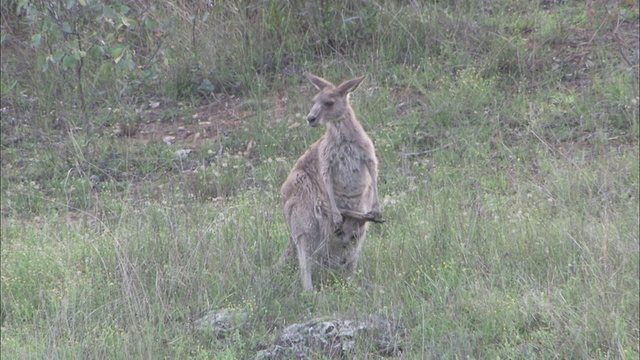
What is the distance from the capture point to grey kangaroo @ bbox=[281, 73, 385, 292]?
22.2ft

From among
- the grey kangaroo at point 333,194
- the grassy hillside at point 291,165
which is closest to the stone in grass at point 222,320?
the grassy hillside at point 291,165

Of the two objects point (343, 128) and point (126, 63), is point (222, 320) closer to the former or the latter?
point (343, 128)

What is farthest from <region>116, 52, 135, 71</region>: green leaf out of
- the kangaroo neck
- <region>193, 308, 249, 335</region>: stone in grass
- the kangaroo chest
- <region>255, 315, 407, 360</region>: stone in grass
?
<region>255, 315, 407, 360</region>: stone in grass

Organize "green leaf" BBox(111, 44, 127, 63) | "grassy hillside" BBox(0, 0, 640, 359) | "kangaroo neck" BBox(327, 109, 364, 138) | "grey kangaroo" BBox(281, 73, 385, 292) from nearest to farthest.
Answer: "grassy hillside" BBox(0, 0, 640, 359)
"grey kangaroo" BBox(281, 73, 385, 292)
"kangaroo neck" BBox(327, 109, 364, 138)
"green leaf" BBox(111, 44, 127, 63)

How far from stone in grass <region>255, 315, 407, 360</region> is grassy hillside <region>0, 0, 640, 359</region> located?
109 millimetres

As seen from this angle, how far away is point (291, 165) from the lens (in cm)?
924

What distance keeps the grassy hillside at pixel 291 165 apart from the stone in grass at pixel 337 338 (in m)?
0.11

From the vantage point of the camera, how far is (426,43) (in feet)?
35.9

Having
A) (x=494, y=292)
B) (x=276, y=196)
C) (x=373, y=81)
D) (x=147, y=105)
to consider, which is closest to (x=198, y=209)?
(x=276, y=196)

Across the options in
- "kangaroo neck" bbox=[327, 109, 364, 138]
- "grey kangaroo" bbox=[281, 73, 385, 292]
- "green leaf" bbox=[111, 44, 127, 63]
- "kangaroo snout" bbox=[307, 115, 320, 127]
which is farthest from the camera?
"green leaf" bbox=[111, 44, 127, 63]

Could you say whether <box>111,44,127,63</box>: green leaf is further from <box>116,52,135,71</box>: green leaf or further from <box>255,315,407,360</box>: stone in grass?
<box>255,315,407,360</box>: stone in grass

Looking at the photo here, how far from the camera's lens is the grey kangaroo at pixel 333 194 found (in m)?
6.77

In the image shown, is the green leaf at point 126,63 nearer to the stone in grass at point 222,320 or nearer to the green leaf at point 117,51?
the green leaf at point 117,51

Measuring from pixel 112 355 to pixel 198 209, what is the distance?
2.36 meters
